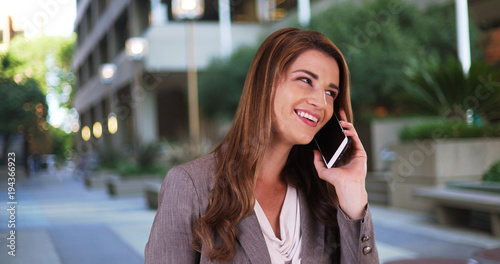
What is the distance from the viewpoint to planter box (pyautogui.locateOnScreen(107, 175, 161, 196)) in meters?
15.7

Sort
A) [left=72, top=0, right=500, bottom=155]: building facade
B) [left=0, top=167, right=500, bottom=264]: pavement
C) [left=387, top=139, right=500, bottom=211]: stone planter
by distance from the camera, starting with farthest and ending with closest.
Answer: [left=72, top=0, right=500, bottom=155]: building facade
[left=387, top=139, right=500, bottom=211]: stone planter
[left=0, top=167, right=500, bottom=264]: pavement

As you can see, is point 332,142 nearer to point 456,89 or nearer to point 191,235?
point 191,235

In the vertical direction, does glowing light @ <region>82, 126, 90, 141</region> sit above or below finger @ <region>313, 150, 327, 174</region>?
below

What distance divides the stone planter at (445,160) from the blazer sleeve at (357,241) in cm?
789

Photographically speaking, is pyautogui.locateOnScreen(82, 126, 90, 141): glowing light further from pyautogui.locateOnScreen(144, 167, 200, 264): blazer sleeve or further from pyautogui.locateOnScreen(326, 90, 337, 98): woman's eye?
pyautogui.locateOnScreen(144, 167, 200, 264): blazer sleeve

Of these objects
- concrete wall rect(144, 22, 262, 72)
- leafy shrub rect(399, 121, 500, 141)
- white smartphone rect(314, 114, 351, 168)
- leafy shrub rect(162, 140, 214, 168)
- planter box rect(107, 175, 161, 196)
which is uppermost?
concrete wall rect(144, 22, 262, 72)

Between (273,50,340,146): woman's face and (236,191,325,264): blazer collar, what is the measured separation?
11.2 inches

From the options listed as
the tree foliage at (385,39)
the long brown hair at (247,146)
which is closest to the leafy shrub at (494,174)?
the long brown hair at (247,146)

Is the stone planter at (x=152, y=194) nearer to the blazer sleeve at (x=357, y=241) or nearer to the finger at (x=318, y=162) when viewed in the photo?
the finger at (x=318, y=162)

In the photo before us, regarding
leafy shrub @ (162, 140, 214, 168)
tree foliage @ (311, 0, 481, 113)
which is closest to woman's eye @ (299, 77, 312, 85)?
leafy shrub @ (162, 140, 214, 168)

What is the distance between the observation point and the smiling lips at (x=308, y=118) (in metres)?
1.78

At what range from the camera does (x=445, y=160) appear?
30.7 ft

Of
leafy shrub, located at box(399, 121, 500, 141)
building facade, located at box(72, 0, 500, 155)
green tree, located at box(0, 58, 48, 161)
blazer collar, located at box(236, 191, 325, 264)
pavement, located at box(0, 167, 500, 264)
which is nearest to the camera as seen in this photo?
blazer collar, located at box(236, 191, 325, 264)

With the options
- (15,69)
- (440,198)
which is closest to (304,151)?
(15,69)
